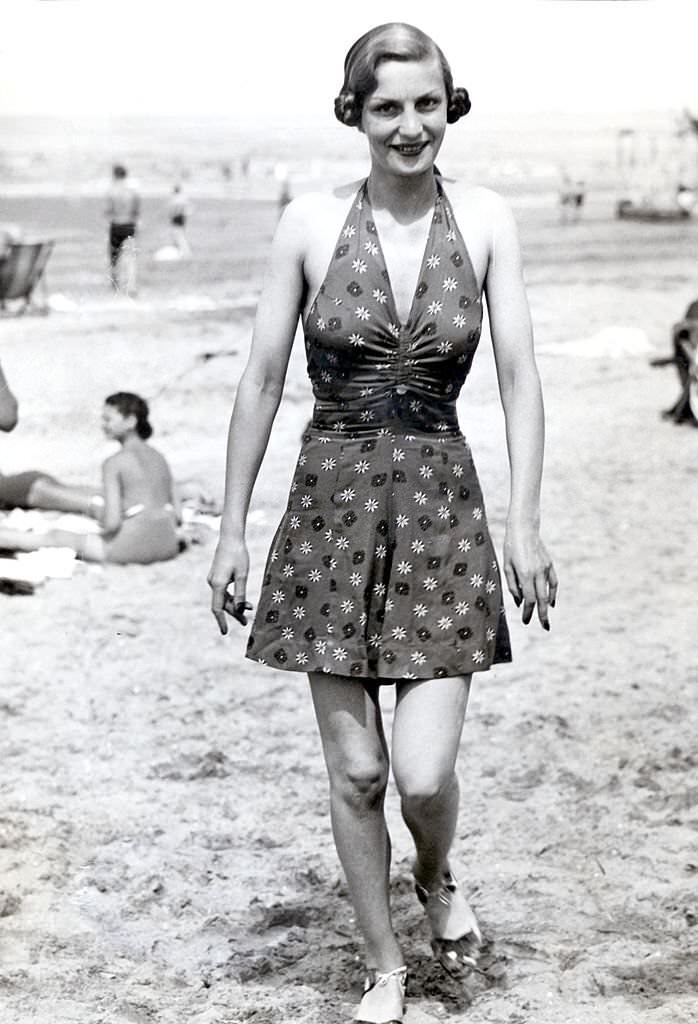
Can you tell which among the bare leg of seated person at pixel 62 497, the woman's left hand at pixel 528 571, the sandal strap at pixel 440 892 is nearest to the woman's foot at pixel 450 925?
the sandal strap at pixel 440 892

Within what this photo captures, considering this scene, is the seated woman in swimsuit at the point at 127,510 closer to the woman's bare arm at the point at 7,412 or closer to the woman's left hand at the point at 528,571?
the woman's bare arm at the point at 7,412

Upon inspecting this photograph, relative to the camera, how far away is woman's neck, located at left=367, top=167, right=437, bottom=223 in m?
2.66

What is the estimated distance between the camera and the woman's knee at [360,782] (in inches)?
108

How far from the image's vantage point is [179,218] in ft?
17.7

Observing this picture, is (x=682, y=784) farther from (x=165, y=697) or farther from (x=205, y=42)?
(x=205, y=42)

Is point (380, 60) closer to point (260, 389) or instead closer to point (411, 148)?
point (411, 148)

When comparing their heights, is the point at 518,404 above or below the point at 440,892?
above

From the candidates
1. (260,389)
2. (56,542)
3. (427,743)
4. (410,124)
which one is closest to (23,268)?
(56,542)

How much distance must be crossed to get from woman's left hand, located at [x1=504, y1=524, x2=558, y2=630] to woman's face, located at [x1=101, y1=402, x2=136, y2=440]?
2853 mm

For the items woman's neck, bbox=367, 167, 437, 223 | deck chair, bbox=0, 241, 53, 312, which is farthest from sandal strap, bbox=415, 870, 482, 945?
deck chair, bbox=0, 241, 53, 312

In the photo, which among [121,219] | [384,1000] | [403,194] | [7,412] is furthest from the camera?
[121,219]

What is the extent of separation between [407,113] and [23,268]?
2.93m

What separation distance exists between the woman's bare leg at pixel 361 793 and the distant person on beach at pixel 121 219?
279cm

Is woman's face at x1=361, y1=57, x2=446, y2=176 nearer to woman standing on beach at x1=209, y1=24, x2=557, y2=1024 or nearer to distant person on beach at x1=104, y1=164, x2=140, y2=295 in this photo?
woman standing on beach at x1=209, y1=24, x2=557, y2=1024
